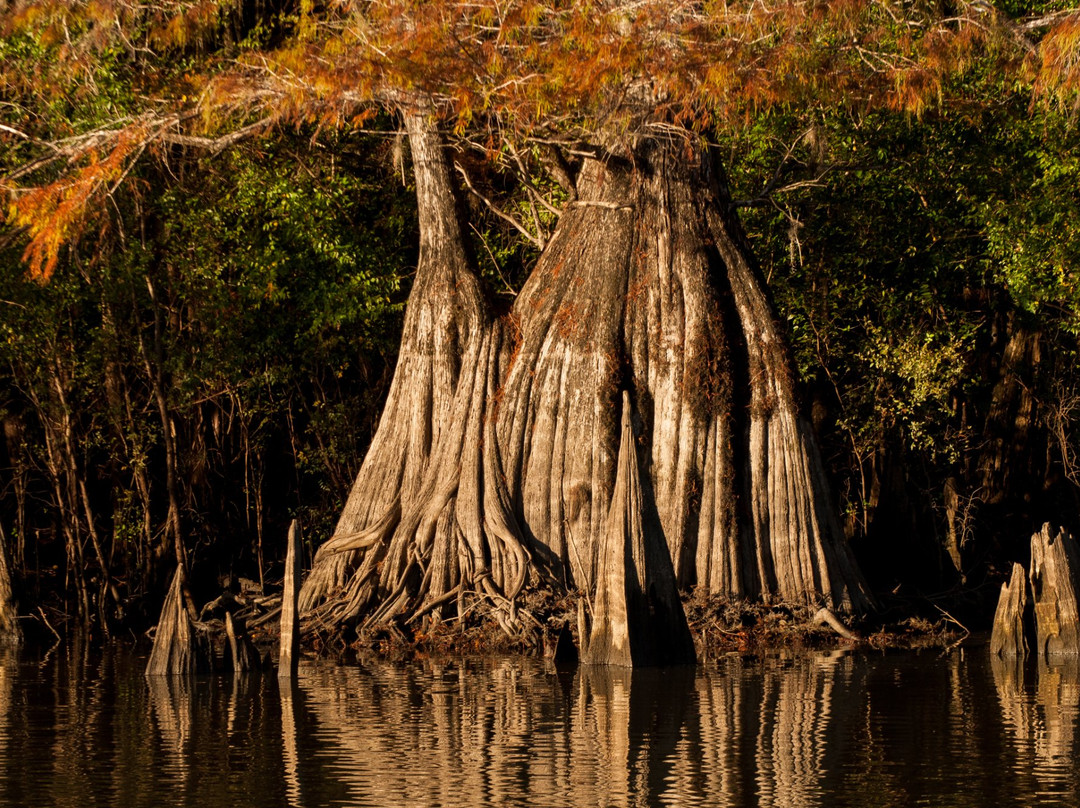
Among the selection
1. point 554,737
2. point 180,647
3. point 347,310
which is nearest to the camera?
point 554,737

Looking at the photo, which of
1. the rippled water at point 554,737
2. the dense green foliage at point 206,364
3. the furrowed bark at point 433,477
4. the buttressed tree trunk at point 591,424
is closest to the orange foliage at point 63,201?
the dense green foliage at point 206,364

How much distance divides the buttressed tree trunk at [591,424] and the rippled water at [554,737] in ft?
6.62

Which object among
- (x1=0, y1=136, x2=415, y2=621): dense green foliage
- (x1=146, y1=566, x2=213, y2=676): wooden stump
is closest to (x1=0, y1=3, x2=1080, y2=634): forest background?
(x1=0, y1=136, x2=415, y2=621): dense green foliage

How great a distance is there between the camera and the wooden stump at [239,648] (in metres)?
13.5

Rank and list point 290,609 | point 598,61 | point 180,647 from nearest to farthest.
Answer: point 290,609, point 180,647, point 598,61

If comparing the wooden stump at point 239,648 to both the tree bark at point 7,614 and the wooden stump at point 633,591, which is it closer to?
the wooden stump at point 633,591

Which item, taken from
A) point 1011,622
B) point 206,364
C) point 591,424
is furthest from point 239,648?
point 206,364

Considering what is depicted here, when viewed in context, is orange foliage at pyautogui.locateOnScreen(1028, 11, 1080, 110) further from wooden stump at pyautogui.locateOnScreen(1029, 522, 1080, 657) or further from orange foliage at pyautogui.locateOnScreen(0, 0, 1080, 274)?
wooden stump at pyautogui.locateOnScreen(1029, 522, 1080, 657)

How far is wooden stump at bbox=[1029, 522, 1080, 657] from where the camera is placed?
14000 mm

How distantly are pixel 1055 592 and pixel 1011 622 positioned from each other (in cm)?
53

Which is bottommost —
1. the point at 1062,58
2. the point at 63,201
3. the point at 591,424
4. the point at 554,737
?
the point at 554,737

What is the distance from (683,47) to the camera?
14141mm

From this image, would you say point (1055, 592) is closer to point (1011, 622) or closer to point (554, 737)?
point (1011, 622)

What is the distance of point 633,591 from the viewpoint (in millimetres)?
12930
